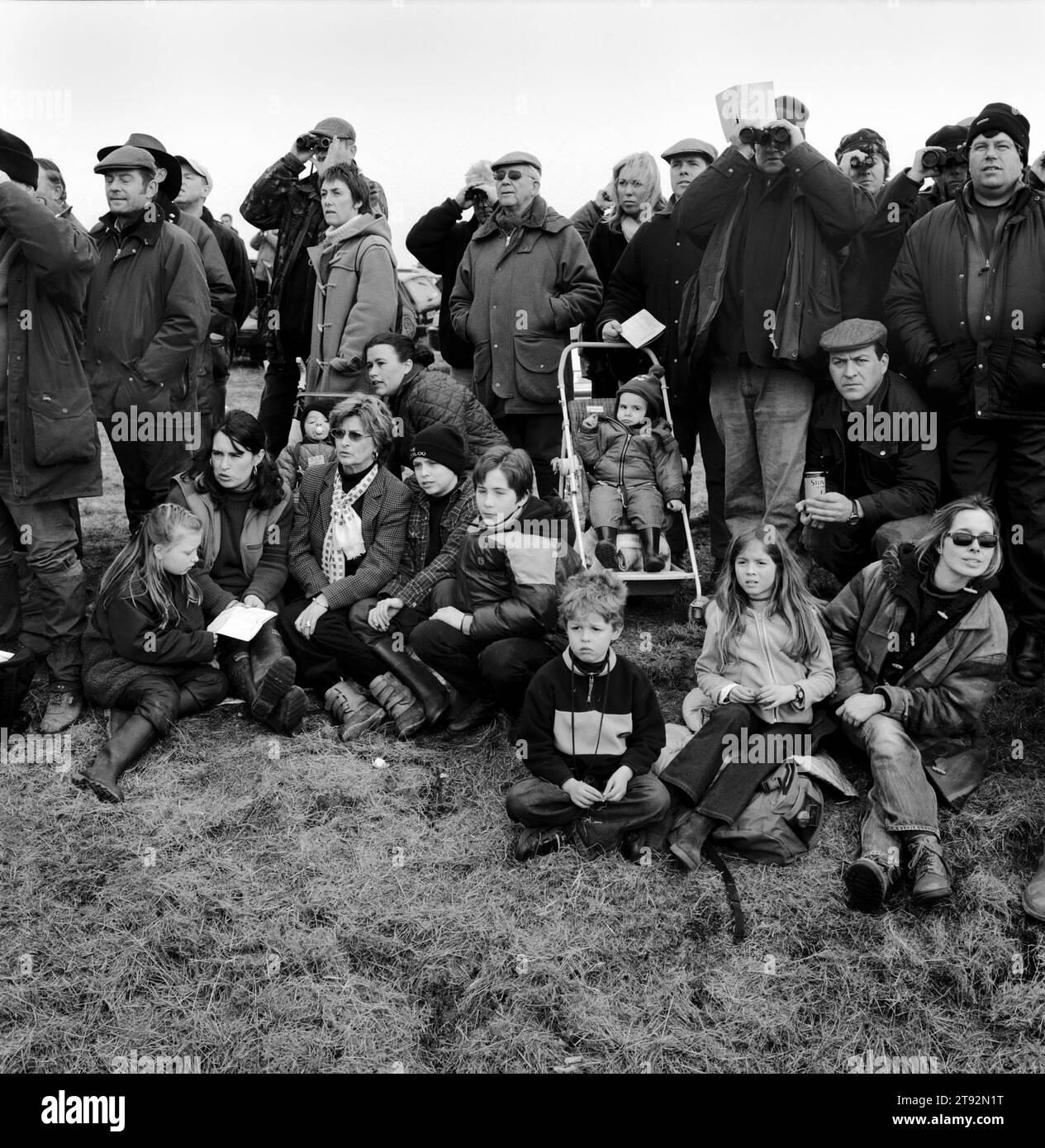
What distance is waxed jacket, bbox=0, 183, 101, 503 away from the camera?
480cm

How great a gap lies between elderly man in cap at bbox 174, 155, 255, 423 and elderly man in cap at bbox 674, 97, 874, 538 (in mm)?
2947

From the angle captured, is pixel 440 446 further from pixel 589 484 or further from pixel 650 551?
pixel 650 551

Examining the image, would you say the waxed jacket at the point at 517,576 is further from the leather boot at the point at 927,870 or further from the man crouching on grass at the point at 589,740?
the leather boot at the point at 927,870

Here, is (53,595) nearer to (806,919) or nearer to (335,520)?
(335,520)

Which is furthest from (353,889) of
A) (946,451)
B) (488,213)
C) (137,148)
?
(488,213)

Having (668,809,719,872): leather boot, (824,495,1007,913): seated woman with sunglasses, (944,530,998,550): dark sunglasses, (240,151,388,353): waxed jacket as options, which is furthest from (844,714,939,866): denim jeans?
(240,151,388,353): waxed jacket

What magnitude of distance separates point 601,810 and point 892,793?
40.1 inches

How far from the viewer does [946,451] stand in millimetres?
5121

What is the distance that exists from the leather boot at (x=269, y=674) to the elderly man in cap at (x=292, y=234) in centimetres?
208

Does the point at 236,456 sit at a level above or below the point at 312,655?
above

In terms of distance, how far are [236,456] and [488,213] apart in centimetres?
288

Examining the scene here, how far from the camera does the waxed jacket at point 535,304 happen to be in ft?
21.1

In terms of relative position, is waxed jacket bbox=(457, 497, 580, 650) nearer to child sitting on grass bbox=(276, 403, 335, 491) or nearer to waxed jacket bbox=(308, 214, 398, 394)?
child sitting on grass bbox=(276, 403, 335, 491)
